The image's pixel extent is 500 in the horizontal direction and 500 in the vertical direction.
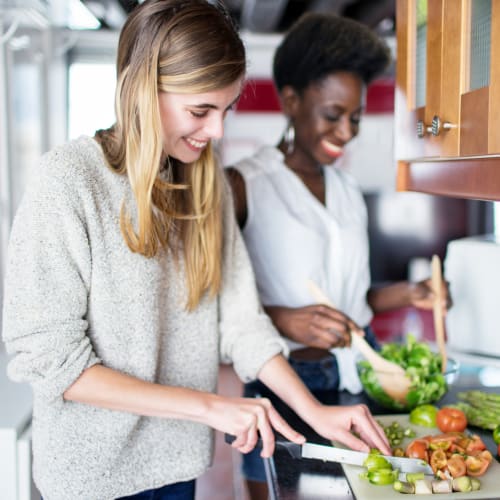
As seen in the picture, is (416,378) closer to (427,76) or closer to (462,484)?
(462,484)

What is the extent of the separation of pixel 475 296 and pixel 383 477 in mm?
757

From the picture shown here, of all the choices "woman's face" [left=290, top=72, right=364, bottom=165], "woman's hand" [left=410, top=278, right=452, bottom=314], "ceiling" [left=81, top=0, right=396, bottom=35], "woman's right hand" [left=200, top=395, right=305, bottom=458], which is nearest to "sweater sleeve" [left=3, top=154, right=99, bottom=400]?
"woman's right hand" [left=200, top=395, right=305, bottom=458]

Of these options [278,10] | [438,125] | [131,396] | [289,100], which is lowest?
[131,396]

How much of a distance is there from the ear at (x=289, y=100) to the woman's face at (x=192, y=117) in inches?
22.7

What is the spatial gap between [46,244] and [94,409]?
287 millimetres

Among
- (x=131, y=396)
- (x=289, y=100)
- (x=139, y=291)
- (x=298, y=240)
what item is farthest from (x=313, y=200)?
(x=131, y=396)

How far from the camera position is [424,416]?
1.30m

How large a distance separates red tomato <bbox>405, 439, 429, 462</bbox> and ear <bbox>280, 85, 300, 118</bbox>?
889mm

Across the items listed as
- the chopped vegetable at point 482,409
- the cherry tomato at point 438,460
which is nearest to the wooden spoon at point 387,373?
the chopped vegetable at point 482,409

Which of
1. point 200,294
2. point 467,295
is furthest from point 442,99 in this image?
point 467,295

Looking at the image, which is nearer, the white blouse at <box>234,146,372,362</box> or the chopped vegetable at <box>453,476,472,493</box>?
the chopped vegetable at <box>453,476,472,493</box>

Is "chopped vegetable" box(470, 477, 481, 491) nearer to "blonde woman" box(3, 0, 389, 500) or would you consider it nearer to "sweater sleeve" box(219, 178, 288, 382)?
"blonde woman" box(3, 0, 389, 500)

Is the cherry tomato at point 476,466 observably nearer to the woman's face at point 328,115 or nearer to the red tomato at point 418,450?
the red tomato at point 418,450

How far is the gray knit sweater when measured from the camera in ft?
3.21
